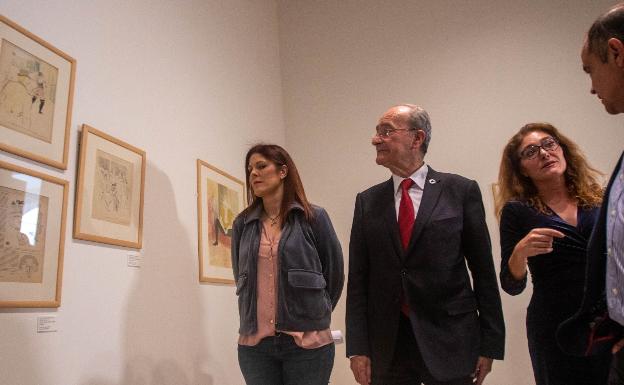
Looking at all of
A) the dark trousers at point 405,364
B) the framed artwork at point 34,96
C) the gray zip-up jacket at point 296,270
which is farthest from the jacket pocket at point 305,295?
the framed artwork at point 34,96

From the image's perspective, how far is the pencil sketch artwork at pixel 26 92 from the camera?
1.98m

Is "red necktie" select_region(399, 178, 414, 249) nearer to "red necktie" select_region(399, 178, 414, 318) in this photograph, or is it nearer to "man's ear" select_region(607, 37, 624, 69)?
"red necktie" select_region(399, 178, 414, 318)

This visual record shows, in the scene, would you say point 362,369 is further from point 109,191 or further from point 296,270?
point 109,191

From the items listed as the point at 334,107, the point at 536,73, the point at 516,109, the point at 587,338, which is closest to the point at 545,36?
the point at 536,73

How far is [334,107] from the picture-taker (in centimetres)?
475

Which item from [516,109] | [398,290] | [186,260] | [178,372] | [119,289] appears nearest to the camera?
[398,290]

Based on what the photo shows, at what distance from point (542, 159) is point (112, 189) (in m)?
2.07

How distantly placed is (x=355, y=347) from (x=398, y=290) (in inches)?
11.7

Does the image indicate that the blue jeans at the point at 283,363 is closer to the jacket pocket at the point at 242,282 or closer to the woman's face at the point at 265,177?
the jacket pocket at the point at 242,282

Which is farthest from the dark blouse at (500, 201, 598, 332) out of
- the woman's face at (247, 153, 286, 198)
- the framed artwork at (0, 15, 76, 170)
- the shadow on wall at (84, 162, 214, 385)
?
the framed artwork at (0, 15, 76, 170)

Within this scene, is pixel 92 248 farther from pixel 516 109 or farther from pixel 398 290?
pixel 516 109

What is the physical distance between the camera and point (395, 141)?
86.4 inches

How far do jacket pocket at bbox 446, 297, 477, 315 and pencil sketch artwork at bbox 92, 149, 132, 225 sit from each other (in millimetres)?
1643

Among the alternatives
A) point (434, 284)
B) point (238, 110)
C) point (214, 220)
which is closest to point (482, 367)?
point (434, 284)
